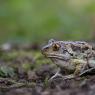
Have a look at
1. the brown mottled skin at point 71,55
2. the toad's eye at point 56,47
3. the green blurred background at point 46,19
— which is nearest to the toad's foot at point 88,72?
the brown mottled skin at point 71,55

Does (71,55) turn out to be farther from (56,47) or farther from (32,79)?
(32,79)

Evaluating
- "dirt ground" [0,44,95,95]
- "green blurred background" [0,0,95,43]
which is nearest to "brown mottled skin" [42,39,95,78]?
"dirt ground" [0,44,95,95]

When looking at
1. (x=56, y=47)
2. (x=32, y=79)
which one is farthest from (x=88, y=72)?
(x=32, y=79)

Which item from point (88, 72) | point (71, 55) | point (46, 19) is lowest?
point (88, 72)

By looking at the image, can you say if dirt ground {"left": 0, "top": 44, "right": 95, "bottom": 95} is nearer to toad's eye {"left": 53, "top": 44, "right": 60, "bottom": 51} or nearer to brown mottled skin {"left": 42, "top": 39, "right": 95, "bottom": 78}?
brown mottled skin {"left": 42, "top": 39, "right": 95, "bottom": 78}

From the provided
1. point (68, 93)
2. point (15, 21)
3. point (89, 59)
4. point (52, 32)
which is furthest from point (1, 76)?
point (15, 21)

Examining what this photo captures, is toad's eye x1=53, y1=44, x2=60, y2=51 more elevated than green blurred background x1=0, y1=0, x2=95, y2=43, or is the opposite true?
green blurred background x1=0, y1=0, x2=95, y2=43

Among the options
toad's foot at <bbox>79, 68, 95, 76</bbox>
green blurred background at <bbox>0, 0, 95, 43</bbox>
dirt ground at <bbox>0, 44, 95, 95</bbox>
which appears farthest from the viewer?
green blurred background at <bbox>0, 0, 95, 43</bbox>

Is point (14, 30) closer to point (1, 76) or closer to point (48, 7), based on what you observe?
point (48, 7)
